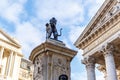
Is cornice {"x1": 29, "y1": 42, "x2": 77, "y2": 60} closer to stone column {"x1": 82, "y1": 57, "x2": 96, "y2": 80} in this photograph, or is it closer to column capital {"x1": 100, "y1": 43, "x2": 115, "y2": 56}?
column capital {"x1": 100, "y1": 43, "x2": 115, "y2": 56}

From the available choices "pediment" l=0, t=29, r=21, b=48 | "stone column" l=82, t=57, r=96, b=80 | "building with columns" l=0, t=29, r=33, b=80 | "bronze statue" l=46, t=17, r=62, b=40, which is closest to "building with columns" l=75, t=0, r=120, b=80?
"stone column" l=82, t=57, r=96, b=80

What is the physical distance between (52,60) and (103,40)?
44.3ft

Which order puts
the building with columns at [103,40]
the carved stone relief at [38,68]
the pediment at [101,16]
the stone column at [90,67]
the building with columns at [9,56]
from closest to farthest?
1. the carved stone relief at [38,68]
2. the building with columns at [103,40]
3. the pediment at [101,16]
4. the stone column at [90,67]
5. the building with columns at [9,56]

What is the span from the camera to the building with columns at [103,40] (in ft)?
58.1

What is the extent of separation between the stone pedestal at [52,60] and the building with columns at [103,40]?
11.1 meters

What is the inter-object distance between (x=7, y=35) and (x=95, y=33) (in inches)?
989

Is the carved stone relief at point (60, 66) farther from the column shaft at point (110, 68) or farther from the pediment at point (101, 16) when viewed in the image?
the pediment at point (101, 16)

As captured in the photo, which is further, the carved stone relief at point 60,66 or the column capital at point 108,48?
the column capital at point 108,48

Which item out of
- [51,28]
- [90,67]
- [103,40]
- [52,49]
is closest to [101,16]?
[103,40]

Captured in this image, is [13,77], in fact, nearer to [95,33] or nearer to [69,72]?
[95,33]

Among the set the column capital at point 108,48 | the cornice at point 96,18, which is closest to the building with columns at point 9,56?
the cornice at point 96,18

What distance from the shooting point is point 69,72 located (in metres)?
6.33

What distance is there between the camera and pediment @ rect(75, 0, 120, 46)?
19.1m

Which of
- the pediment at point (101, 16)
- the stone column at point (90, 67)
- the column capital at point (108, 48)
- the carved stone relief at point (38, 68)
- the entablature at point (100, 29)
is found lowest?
the carved stone relief at point (38, 68)
